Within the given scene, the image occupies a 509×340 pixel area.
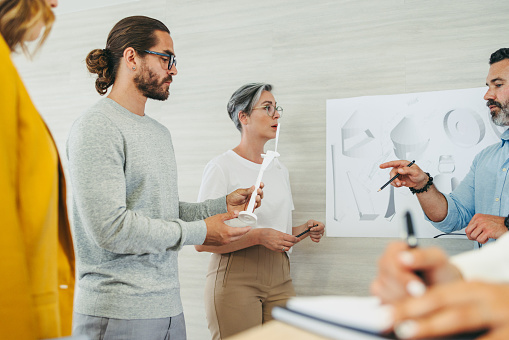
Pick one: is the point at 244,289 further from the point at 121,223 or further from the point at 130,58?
the point at 130,58

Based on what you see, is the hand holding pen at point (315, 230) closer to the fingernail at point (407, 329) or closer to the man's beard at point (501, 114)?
the man's beard at point (501, 114)

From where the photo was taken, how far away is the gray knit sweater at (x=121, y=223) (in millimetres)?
1391

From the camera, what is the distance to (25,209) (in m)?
0.87

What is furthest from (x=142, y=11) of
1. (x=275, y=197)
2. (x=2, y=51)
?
(x=2, y=51)

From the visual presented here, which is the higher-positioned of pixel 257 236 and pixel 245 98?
pixel 245 98

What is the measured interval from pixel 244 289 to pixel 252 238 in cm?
24

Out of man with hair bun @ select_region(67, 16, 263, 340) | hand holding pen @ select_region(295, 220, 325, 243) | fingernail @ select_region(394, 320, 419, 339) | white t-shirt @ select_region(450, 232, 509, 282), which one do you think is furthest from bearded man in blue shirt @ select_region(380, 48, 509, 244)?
fingernail @ select_region(394, 320, 419, 339)

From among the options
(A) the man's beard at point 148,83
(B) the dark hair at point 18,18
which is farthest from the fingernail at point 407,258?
(A) the man's beard at point 148,83

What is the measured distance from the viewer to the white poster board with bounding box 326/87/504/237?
229cm

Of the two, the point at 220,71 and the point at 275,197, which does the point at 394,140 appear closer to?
the point at 275,197

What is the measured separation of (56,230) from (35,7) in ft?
1.62

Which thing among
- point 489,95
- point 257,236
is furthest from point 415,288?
point 489,95

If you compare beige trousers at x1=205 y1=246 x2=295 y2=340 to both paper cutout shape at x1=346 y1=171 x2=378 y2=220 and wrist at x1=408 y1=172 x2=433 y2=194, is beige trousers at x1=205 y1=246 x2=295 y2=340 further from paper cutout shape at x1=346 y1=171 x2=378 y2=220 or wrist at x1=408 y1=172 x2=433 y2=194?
wrist at x1=408 y1=172 x2=433 y2=194

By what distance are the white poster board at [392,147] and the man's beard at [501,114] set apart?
0.12 meters
